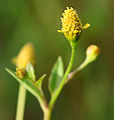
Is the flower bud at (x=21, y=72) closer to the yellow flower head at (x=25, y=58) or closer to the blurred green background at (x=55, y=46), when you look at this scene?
the yellow flower head at (x=25, y=58)

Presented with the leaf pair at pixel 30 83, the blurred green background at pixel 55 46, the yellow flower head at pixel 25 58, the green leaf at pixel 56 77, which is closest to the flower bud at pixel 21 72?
the leaf pair at pixel 30 83

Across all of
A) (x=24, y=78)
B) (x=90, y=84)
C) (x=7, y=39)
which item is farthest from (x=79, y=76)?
(x=24, y=78)

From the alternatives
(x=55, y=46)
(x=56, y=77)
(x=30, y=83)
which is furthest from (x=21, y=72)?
(x=55, y=46)

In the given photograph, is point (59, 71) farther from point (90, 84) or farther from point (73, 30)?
point (90, 84)

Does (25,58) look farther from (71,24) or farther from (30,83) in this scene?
(71,24)

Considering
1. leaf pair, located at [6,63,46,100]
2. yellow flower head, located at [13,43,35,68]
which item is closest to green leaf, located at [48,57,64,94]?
leaf pair, located at [6,63,46,100]

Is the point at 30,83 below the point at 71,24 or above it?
below

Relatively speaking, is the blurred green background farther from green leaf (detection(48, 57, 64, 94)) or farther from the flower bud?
the flower bud

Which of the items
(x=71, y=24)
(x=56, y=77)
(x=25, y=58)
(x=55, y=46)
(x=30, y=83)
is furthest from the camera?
(x=55, y=46)

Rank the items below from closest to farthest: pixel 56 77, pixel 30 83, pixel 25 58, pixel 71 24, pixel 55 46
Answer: pixel 71 24 < pixel 30 83 < pixel 56 77 < pixel 25 58 < pixel 55 46
